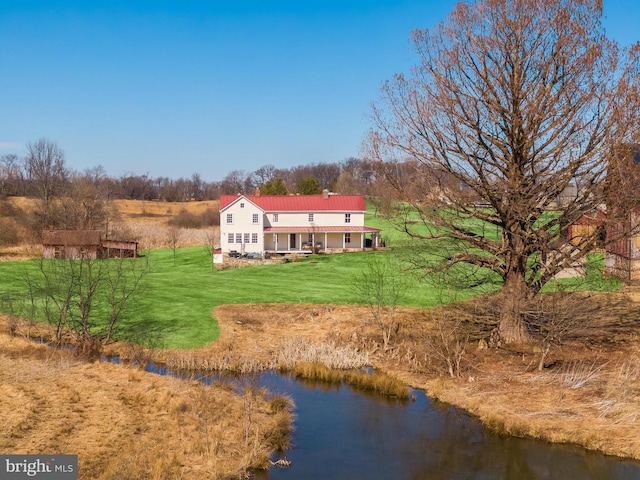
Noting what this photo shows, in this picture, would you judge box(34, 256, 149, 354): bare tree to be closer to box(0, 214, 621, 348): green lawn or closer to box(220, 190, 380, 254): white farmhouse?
box(0, 214, 621, 348): green lawn

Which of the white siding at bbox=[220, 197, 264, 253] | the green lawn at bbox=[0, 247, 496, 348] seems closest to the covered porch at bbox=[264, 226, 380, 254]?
the white siding at bbox=[220, 197, 264, 253]

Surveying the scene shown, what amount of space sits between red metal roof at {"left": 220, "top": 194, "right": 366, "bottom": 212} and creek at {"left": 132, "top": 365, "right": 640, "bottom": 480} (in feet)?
115

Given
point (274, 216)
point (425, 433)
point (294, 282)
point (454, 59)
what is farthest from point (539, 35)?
point (274, 216)

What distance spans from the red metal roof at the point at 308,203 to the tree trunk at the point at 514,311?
3187 centimetres

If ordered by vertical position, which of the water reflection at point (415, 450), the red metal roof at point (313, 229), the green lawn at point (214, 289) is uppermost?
the red metal roof at point (313, 229)

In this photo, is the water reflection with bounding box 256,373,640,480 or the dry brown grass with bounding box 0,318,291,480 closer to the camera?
the dry brown grass with bounding box 0,318,291,480

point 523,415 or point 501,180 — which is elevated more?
point 501,180

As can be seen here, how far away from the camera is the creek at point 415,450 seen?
1307cm

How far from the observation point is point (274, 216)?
170 feet

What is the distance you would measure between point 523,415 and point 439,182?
754cm

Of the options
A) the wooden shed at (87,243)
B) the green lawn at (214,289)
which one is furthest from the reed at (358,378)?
the wooden shed at (87,243)

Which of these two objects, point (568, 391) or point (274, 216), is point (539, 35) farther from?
point (274, 216)

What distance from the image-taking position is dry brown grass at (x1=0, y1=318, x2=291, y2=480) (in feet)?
41.2

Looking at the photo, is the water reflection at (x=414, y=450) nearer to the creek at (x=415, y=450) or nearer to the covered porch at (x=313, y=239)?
the creek at (x=415, y=450)
